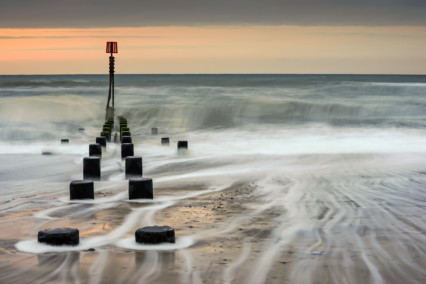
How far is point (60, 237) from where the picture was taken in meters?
5.26

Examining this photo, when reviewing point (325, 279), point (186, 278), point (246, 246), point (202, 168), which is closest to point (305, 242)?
point (246, 246)

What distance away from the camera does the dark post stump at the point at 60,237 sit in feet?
17.3

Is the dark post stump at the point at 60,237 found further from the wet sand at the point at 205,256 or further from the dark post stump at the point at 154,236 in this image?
the dark post stump at the point at 154,236

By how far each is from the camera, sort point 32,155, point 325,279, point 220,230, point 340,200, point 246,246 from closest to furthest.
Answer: point 325,279 → point 246,246 → point 220,230 → point 340,200 → point 32,155

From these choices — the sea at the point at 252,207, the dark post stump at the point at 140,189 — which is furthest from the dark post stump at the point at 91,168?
the dark post stump at the point at 140,189

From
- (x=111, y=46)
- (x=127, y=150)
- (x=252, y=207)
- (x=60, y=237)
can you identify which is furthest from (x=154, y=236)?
(x=111, y=46)

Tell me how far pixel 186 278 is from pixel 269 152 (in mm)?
9359

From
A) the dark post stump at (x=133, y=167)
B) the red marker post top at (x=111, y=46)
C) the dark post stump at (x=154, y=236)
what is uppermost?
the red marker post top at (x=111, y=46)

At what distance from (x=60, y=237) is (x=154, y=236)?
0.74 m

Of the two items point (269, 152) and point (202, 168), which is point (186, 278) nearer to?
point (202, 168)

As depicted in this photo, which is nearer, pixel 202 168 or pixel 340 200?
pixel 340 200

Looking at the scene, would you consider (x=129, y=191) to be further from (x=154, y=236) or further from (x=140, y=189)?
(x=154, y=236)

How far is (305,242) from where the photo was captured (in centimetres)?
554

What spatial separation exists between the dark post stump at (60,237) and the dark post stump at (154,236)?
49 centimetres
